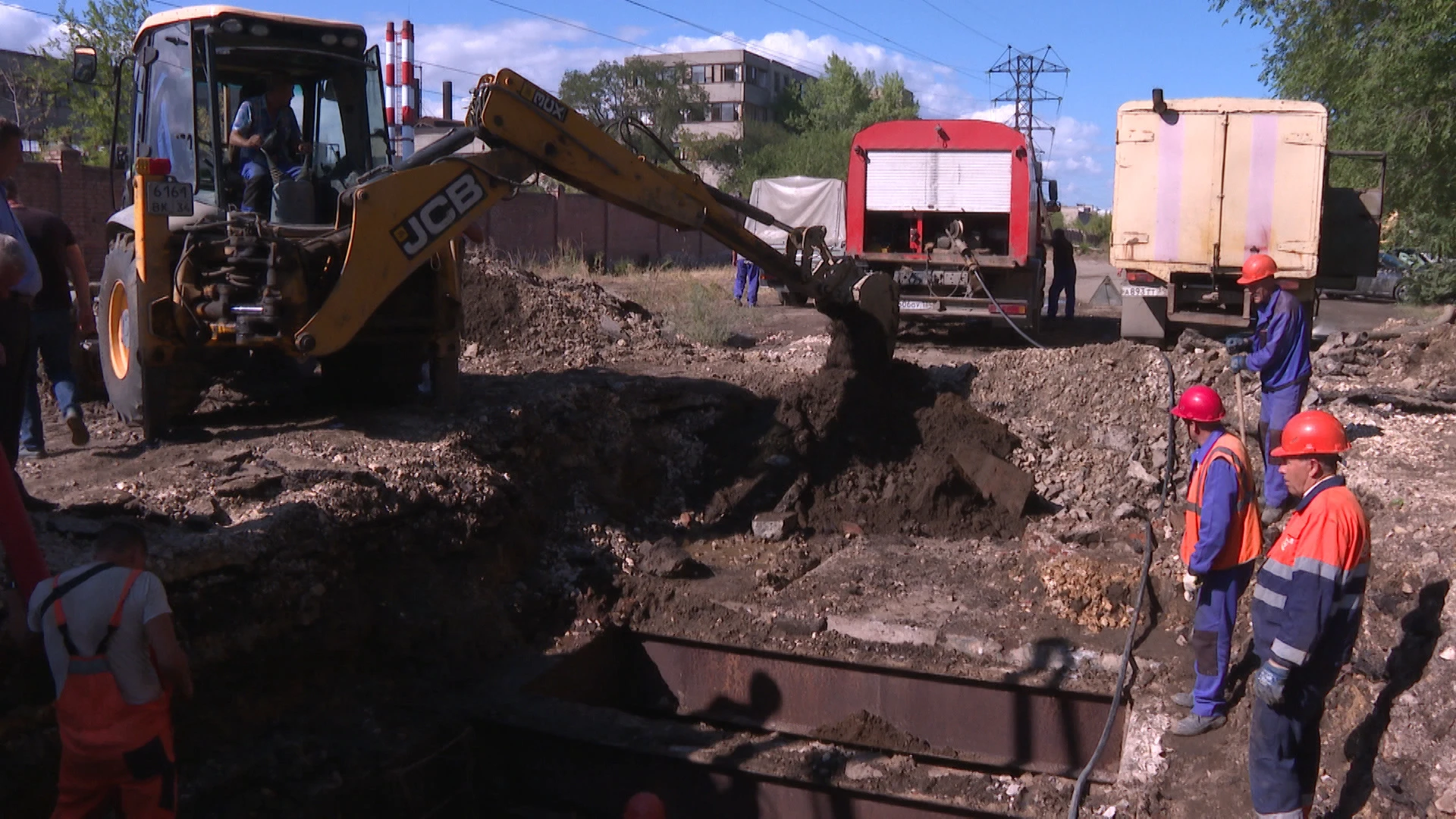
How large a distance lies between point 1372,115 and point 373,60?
12.6 meters

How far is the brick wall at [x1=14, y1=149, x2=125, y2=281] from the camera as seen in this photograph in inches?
732

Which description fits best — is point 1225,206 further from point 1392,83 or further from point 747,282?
point 747,282

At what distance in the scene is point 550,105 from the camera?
683 cm

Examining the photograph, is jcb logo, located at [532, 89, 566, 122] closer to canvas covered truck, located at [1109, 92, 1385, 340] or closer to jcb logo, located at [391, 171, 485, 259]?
jcb logo, located at [391, 171, 485, 259]

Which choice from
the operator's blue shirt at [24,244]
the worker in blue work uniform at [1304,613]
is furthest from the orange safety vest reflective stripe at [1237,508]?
the operator's blue shirt at [24,244]

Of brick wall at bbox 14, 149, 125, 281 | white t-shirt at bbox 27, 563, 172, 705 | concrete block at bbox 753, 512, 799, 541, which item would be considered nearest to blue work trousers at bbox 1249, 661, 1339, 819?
white t-shirt at bbox 27, 563, 172, 705

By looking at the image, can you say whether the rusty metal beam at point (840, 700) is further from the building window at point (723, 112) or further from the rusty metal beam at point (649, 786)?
the building window at point (723, 112)

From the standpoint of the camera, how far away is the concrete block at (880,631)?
6.48 m

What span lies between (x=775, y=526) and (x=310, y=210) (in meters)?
3.92

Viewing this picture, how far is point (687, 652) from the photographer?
682cm

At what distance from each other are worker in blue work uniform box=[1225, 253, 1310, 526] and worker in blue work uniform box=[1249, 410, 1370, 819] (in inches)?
98.9

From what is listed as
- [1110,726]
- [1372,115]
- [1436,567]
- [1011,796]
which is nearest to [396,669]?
[1011,796]

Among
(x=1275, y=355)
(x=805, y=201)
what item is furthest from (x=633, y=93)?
(x=1275, y=355)

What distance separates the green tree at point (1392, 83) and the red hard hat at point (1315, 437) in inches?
425
